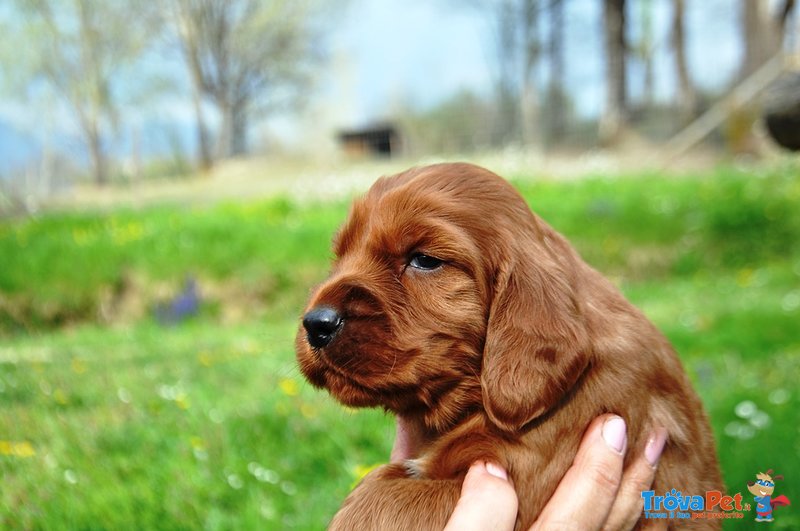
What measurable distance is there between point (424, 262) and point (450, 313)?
0.44 ft

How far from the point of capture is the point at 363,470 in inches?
115

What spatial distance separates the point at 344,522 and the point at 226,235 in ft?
24.8

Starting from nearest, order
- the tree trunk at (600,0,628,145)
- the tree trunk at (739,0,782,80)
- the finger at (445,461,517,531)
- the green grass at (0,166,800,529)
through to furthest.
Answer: the finger at (445,461,517,531)
the green grass at (0,166,800,529)
the tree trunk at (739,0,782,80)
the tree trunk at (600,0,628,145)

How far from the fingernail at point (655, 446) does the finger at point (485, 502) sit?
312 mm

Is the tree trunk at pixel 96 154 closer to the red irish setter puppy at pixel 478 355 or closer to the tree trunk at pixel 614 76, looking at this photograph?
the tree trunk at pixel 614 76

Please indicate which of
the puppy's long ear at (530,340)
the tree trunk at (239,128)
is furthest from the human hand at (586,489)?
the tree trunk at (239,128)

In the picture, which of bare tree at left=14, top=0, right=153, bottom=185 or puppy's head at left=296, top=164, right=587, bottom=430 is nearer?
puppy's head at left=296, top=164, right=587, bottom=430

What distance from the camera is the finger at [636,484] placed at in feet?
4.93

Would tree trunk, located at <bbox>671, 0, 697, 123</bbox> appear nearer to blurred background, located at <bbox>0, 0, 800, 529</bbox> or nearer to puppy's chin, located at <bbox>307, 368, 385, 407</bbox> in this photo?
blurred background, located at <bbox>0, 0, 800, 529</bbox>

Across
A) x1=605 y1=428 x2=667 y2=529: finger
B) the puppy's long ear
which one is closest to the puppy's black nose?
the puppy's long ear

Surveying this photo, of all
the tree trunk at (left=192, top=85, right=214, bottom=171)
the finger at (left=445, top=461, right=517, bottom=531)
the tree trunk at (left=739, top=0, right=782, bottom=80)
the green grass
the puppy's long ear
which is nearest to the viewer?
the finger at (left=445, top=461, right=517, bottom=531)

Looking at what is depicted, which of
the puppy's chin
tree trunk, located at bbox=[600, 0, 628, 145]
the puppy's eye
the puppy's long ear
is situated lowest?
tree trunk, located at bbox=[600, 0, 628, 145]

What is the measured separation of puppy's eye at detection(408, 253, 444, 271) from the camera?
1579mm

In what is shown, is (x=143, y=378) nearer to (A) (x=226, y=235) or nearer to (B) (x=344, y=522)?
(B) (x=344, y=522)
